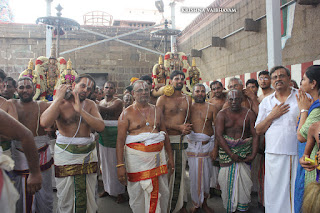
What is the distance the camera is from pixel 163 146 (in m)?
3.42

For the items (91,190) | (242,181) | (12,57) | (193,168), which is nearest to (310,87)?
(242,181)

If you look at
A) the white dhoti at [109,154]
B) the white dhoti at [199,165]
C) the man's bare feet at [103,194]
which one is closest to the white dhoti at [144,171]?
the white dhoti at [199,165]

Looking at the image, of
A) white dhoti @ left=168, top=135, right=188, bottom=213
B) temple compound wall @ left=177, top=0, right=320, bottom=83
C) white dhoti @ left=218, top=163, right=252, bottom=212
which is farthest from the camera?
temple compound wall @ left=177, top=0, right=320, bottom=83

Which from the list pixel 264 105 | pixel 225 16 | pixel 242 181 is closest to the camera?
pixel 264 105

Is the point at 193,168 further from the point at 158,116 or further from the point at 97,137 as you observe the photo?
the point at 97,137

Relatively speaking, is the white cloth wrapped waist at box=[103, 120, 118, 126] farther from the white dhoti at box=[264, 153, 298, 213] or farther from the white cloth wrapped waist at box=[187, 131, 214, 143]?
the white dhoti at box=[264, 153, 298, 213]

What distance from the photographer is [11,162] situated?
165 cm

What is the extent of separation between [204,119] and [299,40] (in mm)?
3321

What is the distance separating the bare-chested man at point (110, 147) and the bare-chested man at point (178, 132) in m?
1.11

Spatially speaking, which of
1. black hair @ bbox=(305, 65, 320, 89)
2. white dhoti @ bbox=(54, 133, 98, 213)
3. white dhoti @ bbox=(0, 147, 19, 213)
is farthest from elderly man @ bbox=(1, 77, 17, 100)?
black hair @ bbox=(305, 65, 320, 89)

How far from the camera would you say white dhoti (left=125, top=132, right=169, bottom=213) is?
125 inches

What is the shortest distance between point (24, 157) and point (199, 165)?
2.37 m

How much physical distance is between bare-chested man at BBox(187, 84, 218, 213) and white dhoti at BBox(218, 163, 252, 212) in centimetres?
32

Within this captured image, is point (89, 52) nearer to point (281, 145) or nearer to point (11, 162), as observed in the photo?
point (281, 145)
